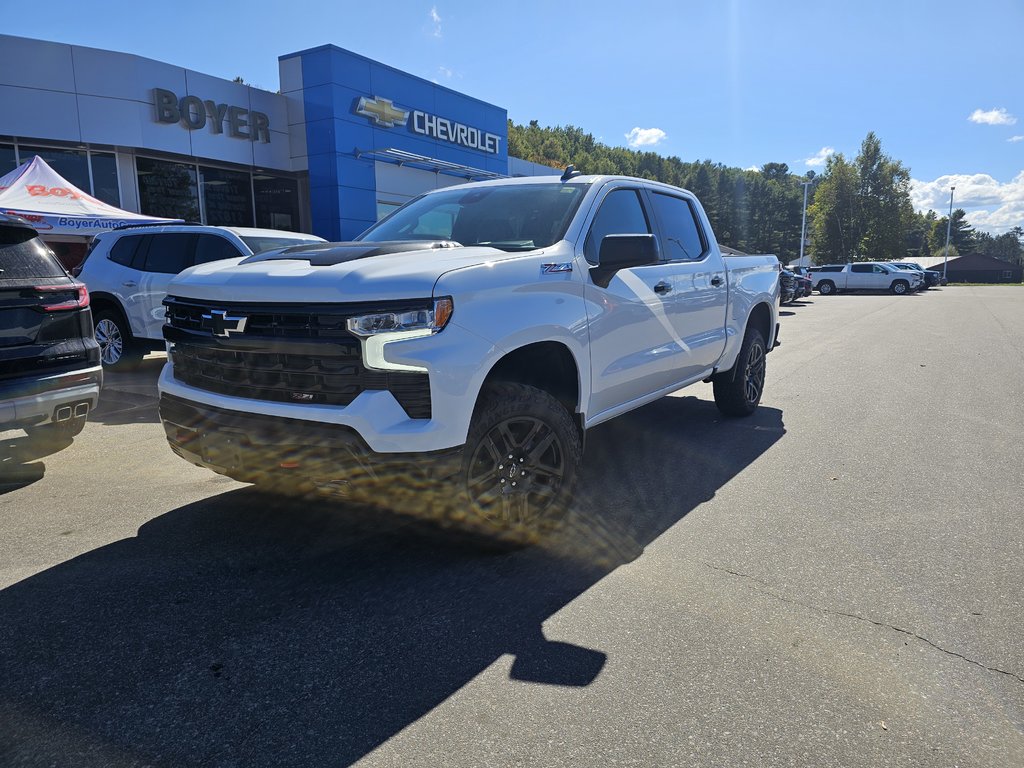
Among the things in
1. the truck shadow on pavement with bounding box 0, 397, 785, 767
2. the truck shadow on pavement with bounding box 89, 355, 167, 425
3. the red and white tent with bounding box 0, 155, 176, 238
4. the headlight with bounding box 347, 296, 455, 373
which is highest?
the red and white tent with bounding box 0, 155, 176, 238

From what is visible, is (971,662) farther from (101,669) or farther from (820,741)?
(101,669)

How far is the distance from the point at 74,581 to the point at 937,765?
344 centimetres

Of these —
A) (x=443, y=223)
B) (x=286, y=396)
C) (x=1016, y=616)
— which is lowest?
(x=1016, y=616)

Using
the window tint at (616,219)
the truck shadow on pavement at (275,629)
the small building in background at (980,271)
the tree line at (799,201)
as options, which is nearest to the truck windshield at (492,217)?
the window tint at (616,219)

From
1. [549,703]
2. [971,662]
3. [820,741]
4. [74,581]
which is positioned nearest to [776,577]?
[971,662]

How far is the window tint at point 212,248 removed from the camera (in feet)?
28.3

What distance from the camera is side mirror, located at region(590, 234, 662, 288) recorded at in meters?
3.72

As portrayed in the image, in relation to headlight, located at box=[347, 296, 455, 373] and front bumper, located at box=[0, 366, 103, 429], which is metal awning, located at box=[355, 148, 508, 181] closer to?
front bumper, located at box=[0, 366, 103, 429]

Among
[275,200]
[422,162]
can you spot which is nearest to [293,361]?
[275,200]

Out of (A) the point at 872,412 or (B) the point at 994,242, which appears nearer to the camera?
(A) the point at 872,412

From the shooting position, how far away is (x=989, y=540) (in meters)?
3.69

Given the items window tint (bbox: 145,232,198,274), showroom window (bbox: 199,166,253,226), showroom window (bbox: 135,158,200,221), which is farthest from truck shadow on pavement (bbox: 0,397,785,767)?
showroom window (bbox: 199,166,253,226)

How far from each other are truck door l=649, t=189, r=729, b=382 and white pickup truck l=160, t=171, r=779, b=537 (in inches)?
16.9

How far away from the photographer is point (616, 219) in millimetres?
4375
